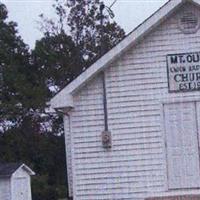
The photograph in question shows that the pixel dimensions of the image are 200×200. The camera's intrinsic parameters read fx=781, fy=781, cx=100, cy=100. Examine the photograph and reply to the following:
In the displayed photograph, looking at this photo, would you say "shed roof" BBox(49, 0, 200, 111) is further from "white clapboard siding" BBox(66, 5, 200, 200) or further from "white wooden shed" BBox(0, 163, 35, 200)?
"white wooden shed" BBox(0, 163, 35, 200)

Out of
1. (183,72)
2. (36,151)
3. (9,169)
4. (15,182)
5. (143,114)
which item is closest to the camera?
(183,72)

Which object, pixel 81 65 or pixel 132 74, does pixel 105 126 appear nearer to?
pixel 132 74

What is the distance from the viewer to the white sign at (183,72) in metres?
19.0

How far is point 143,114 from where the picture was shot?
753 inches

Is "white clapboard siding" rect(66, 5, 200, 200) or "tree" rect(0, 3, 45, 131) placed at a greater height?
"tree" rect(0, 3, 45, 131)

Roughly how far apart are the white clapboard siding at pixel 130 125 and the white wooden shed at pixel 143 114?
0.02 metres

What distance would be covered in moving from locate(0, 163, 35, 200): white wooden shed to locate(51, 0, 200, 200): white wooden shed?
96.6ft

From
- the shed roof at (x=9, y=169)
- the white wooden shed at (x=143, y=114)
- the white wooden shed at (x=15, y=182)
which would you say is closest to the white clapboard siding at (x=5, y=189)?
the white wooden shed at (x=15, y=182)

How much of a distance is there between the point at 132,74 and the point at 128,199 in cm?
306

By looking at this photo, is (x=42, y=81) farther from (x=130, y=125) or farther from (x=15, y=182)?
(x=130, y=125)

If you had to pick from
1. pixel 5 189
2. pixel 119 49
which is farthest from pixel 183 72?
pixel 5 189

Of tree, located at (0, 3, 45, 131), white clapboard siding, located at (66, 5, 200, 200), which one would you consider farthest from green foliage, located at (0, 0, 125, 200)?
white clapboard siding, located at (66, 5, 200, 200)

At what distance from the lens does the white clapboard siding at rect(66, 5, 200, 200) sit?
62.4 ft

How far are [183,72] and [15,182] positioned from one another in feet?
104
